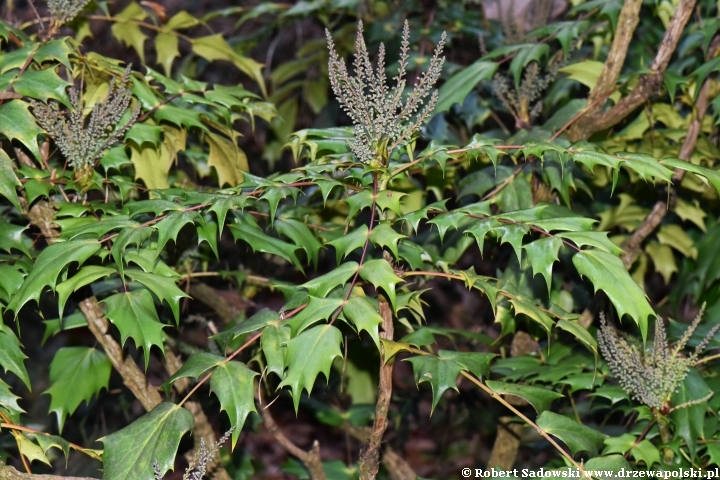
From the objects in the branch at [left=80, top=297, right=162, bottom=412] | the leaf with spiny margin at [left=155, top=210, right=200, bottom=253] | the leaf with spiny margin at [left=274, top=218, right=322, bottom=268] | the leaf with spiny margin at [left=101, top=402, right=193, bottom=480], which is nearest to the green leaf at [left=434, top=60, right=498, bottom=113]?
the leaf with spiny margin at [left=274, top=218, right=322, bottom=268]

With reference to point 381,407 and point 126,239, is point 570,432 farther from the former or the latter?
point 126,239

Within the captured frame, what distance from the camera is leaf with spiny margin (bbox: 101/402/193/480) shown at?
124cm

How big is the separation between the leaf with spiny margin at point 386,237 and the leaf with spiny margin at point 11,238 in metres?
0.70

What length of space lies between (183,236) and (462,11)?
1627 millimetres

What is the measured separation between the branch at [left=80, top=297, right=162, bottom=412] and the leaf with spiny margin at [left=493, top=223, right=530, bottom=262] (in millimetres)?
809

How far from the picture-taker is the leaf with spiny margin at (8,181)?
4.66 ft

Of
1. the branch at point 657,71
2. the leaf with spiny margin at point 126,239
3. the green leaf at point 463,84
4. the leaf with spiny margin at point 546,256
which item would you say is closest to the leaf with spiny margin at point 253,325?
the leaf with spiny margin at point 126,239

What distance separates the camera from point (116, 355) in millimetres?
1688

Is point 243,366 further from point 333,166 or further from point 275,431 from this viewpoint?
point 275,431

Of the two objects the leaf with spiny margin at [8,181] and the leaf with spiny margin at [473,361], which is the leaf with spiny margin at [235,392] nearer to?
the leaf with spiny margin at [473,361]

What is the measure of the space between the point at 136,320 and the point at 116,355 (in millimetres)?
334

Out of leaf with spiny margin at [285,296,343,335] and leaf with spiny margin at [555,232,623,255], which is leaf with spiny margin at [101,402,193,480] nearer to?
leaf with spiny margin at [285,296,343,335]

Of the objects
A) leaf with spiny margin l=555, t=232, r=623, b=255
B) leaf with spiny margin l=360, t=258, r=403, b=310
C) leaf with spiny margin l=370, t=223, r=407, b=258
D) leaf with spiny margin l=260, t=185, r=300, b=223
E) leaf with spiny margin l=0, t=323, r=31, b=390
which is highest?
leaf with spiny margin l=260, t=185, r=300, b=223

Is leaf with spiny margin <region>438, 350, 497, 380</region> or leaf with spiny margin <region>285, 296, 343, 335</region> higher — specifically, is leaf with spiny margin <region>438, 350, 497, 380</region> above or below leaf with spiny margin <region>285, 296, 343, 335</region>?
below
